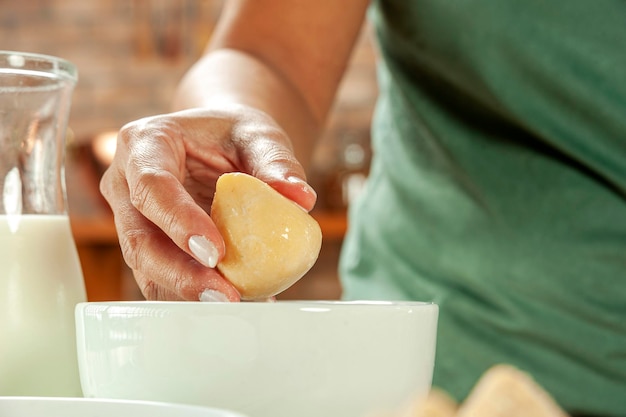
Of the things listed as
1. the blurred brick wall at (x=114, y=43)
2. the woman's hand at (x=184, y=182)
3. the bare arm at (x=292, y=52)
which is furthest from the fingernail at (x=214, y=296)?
the blurred brick wall at (x=114, y=43)

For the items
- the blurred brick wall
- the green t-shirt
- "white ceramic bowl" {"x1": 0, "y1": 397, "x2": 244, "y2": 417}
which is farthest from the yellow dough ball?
the blurred brick wall

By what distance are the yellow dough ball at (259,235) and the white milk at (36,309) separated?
0.32 feet

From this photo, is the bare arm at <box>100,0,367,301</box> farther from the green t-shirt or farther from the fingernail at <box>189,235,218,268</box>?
the green t-shirt

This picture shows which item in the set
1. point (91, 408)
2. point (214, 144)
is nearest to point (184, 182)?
point (214, 144)

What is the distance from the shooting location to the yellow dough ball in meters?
0.42

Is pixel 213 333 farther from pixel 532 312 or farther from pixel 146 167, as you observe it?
pixel 532 312

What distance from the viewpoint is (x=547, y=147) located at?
0.81 m

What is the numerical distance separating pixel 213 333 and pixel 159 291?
0.18m

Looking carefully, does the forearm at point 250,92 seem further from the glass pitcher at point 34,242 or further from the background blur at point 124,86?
the background blur at point 124,86

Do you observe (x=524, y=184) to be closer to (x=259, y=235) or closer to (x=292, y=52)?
(x=292, y=52)

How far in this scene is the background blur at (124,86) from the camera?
2908mm

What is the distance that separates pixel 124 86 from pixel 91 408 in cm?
294

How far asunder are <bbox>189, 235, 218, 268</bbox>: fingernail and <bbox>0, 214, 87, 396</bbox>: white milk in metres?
0.10

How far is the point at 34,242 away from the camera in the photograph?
18.1 inches
